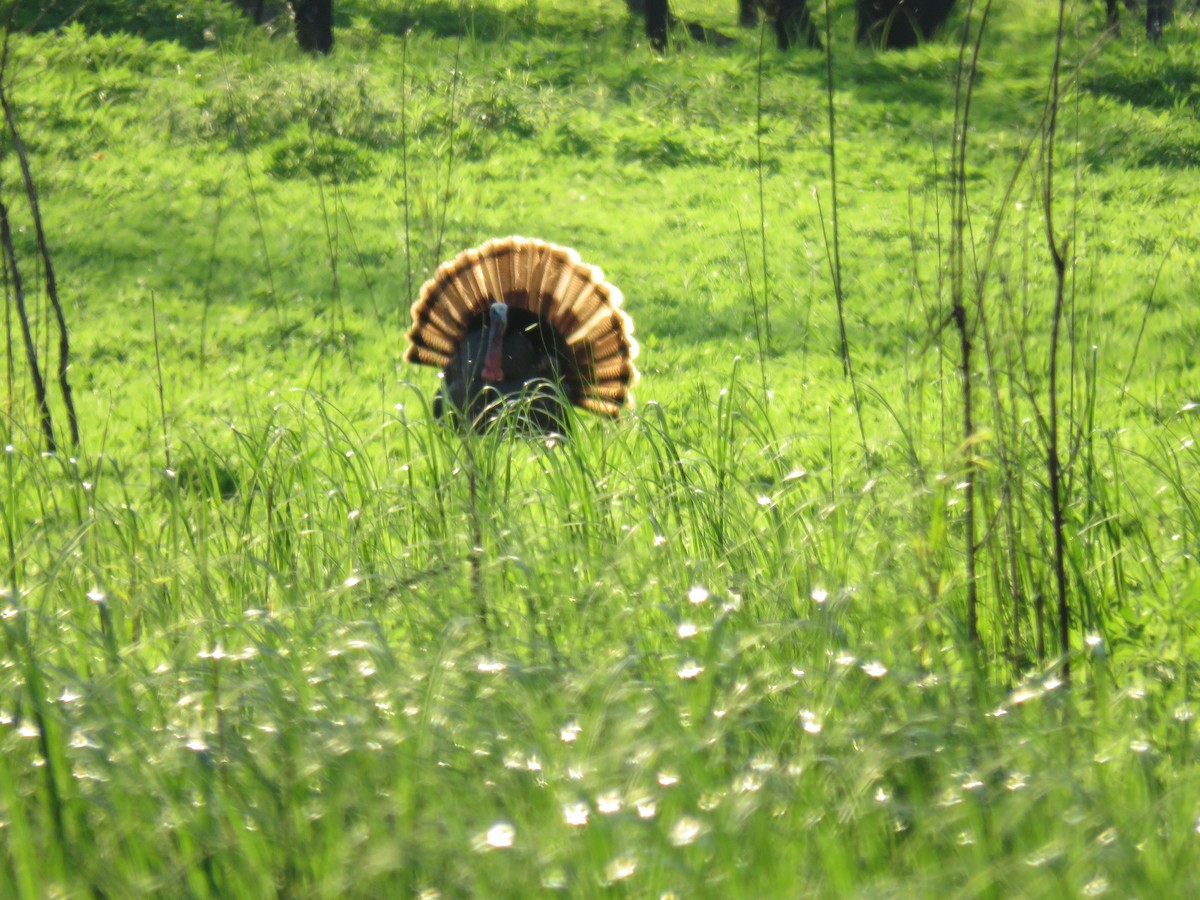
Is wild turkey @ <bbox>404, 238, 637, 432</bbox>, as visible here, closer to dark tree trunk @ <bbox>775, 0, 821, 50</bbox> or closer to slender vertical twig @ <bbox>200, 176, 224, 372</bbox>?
slender vertical twig @ <bbox>200, 176, 224, 372</bbox>

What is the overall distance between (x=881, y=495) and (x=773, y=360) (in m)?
3.93

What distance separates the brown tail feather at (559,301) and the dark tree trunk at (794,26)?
11333mm

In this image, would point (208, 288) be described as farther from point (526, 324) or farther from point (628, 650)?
point (628, 650)

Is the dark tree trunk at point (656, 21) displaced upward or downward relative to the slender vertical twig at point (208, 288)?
upward

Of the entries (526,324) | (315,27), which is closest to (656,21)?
(315,27)

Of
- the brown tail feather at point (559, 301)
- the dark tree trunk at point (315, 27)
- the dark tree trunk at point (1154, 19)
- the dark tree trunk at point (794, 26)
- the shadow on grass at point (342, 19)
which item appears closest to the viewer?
the brown tail feather at point (559, 301)

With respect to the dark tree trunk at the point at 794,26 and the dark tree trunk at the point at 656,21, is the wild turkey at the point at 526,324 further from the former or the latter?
the dark tree trunk at the point at 656,21

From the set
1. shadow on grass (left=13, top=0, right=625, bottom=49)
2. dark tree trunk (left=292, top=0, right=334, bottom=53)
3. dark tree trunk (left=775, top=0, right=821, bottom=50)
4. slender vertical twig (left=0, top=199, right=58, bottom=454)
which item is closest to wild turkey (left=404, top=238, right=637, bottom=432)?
slender vertical twig (left=0, top=199, right=58, bottom=454)

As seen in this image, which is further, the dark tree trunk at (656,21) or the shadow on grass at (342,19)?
the dark tree trunk at (656,21)

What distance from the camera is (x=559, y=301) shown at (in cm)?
568

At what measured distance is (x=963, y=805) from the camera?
2.06 meters

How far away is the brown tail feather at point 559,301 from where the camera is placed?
560cm

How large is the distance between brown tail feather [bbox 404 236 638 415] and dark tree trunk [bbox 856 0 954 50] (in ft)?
39.4

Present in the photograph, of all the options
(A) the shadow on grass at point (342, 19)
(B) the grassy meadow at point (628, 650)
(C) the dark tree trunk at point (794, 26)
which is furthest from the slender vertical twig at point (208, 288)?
(C) the dark tree trunk at point (794, 26)
